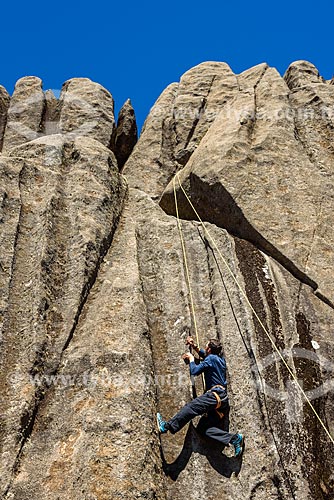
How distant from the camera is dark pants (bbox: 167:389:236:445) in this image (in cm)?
1169

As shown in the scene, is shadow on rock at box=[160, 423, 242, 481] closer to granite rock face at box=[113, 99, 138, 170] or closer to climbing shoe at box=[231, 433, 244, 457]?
climbing shoe at box=[231, 433, 244, 457]

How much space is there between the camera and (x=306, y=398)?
1242 centimetres

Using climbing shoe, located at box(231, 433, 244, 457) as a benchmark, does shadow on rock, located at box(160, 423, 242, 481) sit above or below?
below

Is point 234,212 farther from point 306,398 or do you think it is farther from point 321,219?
point 306,398

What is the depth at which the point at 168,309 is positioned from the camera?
1434 centimetres

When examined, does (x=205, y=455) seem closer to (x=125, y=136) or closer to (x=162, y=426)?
(x=162, y=426)

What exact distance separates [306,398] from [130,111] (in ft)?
61.3

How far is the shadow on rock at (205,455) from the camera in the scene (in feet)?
37.8

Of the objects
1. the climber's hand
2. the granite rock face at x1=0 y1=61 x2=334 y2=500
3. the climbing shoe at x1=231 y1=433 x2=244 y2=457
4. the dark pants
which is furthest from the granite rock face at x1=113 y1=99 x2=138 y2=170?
the climbing shoe at x1=231 y1=433 x2=244 y2=457

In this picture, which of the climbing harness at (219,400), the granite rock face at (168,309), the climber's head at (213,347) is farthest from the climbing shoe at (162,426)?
the climber's head at (213,347)

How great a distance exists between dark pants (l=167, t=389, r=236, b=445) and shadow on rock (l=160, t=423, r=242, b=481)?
0.66 feet

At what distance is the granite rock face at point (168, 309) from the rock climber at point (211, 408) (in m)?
0.28

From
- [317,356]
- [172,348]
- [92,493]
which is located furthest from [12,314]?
[317,356]

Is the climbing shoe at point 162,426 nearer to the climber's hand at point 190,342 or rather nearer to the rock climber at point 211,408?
the rock climber at point 211,408
